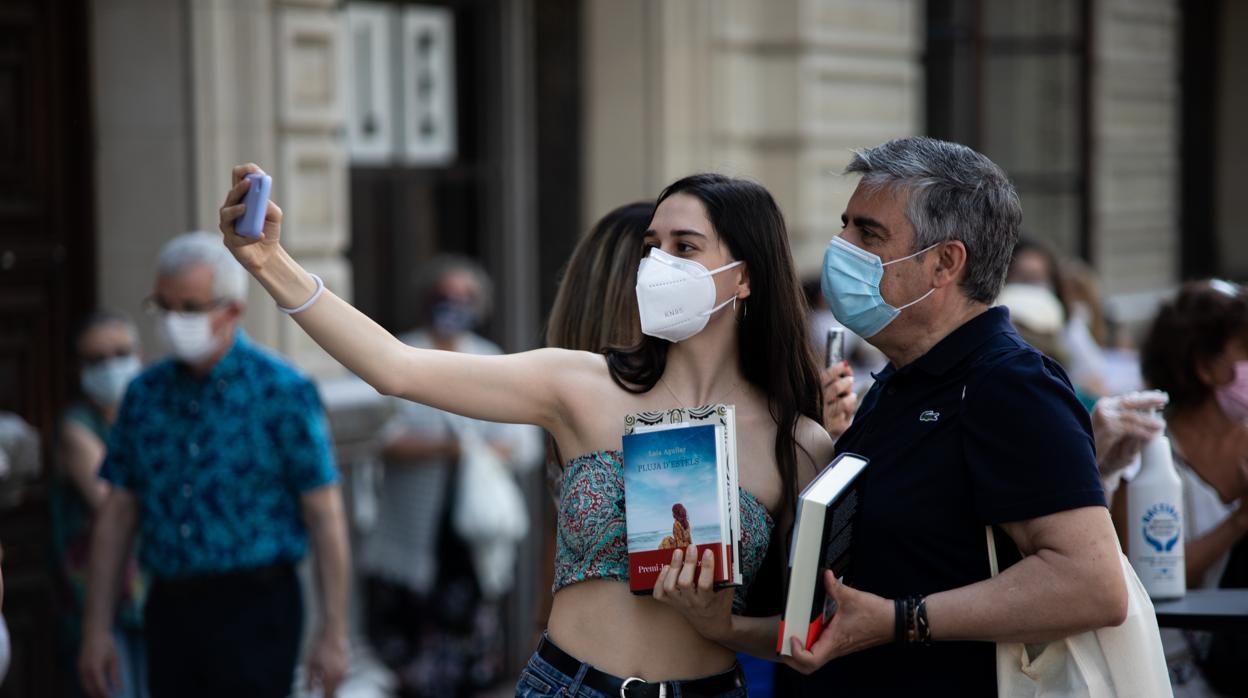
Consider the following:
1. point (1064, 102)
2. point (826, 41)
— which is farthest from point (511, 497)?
point (1064, 102)

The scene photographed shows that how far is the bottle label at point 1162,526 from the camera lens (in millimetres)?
3305

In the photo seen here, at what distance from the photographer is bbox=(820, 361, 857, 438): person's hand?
3.29 m

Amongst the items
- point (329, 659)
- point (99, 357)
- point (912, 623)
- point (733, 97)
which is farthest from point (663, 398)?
point (733, 97)

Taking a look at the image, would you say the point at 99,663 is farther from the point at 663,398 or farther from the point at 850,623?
the point at 850,623

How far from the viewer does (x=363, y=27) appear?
7.10m

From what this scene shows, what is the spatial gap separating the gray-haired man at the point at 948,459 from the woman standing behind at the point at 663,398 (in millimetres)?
189

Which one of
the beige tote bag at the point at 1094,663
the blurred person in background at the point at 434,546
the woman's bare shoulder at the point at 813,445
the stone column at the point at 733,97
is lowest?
the blurred person in background at the point at 434,546

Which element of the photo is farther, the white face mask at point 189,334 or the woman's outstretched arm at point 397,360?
the white face mask at point 189,334

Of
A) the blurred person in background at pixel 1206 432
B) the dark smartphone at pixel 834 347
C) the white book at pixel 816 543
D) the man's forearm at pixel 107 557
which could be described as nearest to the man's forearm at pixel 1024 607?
the white book at pixel 816 543

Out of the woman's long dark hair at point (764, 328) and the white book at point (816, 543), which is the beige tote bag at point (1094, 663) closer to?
the white book at point (816, 543)

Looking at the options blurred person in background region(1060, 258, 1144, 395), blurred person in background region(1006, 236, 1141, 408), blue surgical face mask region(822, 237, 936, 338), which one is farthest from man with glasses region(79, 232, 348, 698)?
blurred person in background region(1060, 258, 1144, 395)

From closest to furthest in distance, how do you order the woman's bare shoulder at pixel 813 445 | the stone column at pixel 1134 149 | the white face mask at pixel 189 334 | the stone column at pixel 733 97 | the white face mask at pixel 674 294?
the white face mask at pixel 674 294, the woman's bare shoulder at pixel 813 445, the white face mask at pixel 189 334, the stone column at pixel 733 97, the stone column at pixel 1134 149

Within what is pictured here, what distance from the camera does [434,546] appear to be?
6.53 metres

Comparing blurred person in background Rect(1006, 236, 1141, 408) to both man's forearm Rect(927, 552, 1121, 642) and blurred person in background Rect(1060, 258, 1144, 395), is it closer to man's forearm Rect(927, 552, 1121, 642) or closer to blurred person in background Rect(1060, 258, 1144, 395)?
blurred person in background Rect(1060, 258, 1144, 395)
